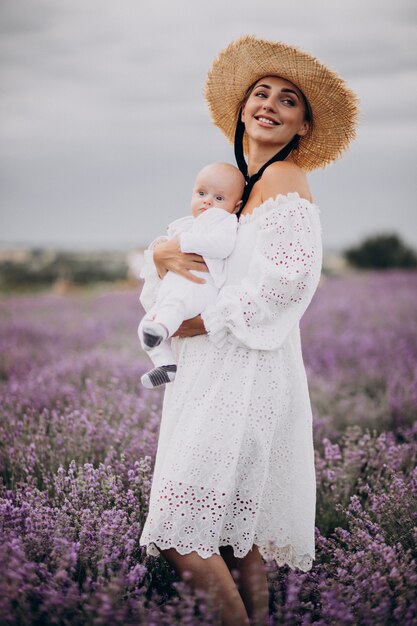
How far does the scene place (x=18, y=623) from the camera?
190 cm

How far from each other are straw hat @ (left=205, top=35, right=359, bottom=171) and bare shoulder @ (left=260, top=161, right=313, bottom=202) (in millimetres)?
406

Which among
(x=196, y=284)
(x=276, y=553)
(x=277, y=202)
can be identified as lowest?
(x=276, y=553)

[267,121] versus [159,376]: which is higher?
[267,121]

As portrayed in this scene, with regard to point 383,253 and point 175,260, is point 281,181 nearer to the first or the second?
point 175,260

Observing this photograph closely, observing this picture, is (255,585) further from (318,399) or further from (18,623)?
(318,399)

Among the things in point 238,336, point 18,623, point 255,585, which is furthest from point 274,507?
point 18,623

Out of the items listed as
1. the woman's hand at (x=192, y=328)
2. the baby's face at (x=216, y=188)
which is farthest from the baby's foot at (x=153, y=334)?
the baby's face at (x=216, y=188)

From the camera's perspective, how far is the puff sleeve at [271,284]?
2.06m

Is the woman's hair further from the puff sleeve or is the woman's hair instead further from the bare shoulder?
the puff sleeve

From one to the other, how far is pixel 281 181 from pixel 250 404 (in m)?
0.81

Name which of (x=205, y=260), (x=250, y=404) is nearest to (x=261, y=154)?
(x=205, y=260)

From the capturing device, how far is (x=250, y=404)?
2.06 metres

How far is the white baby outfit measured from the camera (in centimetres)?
207

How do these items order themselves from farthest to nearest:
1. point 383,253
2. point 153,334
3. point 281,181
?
point 383,253 < point 281,181 < point 153,334
